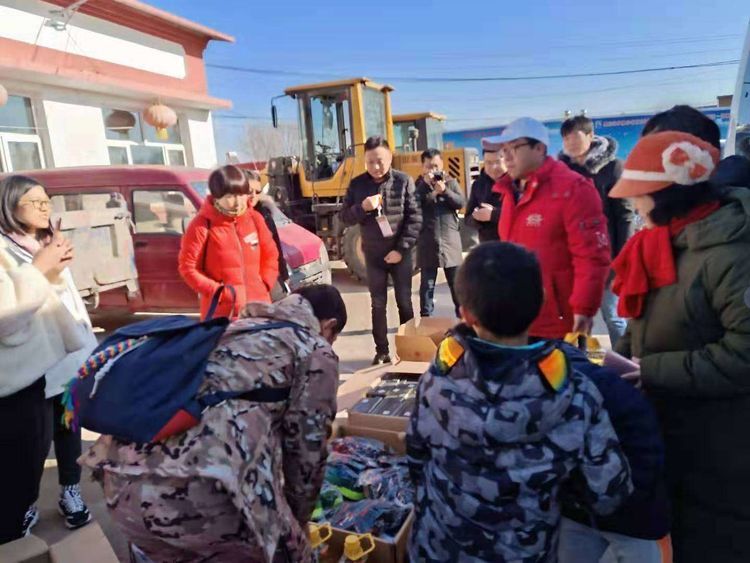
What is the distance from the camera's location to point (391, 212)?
429cm

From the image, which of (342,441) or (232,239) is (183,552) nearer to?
(342,441)

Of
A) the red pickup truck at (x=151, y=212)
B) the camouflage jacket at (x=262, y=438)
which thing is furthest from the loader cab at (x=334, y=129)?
the camouflage jacket at (x=262, y=438)

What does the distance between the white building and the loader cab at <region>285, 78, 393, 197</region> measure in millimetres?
4065

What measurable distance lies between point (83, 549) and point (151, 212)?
4.50 m

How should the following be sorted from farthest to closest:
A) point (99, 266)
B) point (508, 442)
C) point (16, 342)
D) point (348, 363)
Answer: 1. point (99, 266)
2. point (348, 363)
3. point (16, 342)
4. point (508, 442)

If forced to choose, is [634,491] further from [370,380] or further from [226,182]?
[226,182]

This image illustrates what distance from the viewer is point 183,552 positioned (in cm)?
138

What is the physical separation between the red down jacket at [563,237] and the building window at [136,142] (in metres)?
10.1

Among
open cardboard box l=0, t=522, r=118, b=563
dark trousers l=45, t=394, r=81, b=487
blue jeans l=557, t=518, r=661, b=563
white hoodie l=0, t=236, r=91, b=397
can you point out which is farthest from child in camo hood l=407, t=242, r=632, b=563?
dark trousers l=45, t=394, r=81, b=487

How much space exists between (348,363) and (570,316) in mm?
2553

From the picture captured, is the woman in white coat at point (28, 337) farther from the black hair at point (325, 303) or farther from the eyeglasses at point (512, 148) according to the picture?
the eyeglasses at point (512, 148)

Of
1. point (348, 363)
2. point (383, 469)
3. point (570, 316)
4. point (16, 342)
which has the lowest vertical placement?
point (348, 363)

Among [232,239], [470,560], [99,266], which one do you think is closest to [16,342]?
[232,239]

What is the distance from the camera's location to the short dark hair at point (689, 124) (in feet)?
5.96
